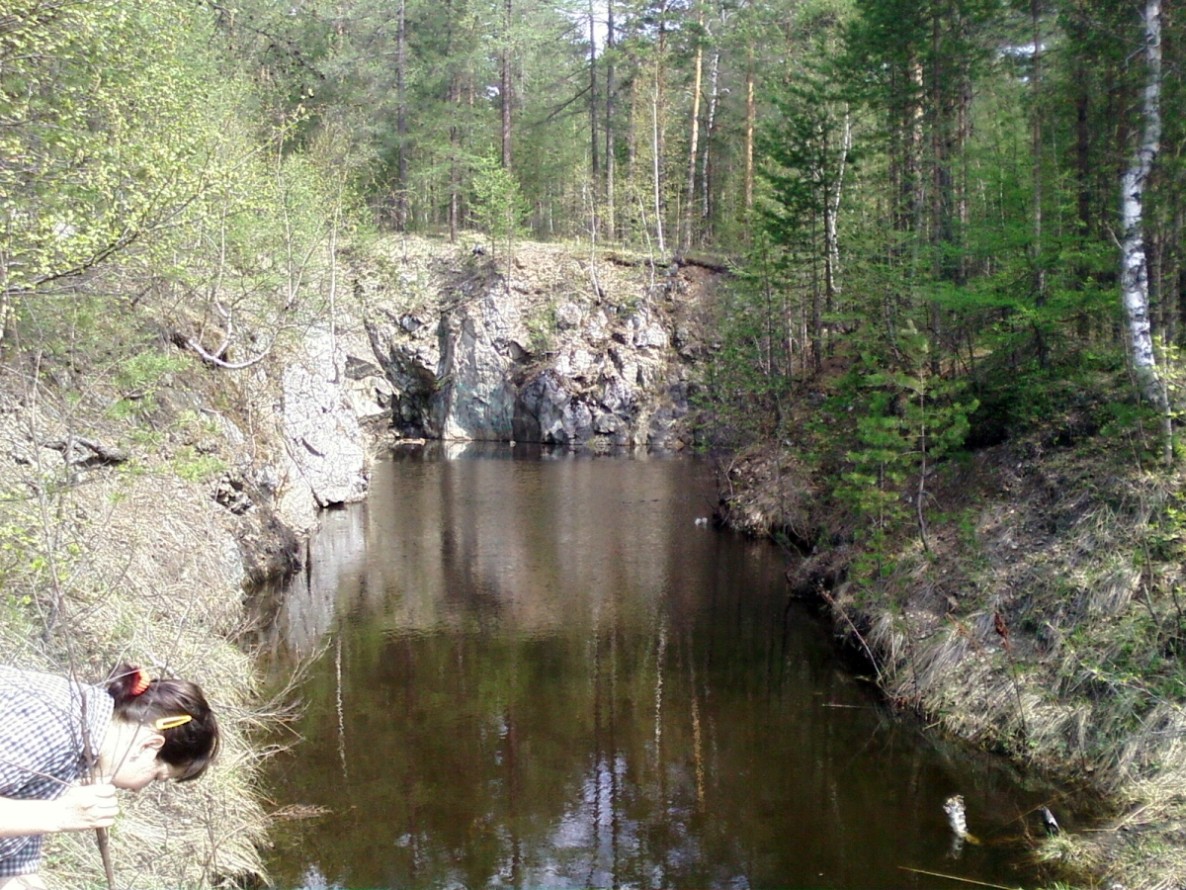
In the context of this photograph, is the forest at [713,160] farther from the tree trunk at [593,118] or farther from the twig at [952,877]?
the twig at [952,877]

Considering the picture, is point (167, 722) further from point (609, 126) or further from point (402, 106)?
point (402, 106)

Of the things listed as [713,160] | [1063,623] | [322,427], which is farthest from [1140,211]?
[713,160]

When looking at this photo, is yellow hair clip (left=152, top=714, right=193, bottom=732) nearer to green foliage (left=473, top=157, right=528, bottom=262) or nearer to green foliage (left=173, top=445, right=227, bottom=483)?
green foliage (left=173, top=445, right=227, bottom=483)

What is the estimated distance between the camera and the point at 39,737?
8.08ft

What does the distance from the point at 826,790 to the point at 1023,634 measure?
3.17 metres

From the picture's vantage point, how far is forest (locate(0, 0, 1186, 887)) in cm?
872

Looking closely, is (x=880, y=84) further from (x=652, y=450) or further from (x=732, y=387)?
(x=652, y=450)

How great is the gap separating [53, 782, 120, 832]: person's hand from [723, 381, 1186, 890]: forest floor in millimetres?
7224

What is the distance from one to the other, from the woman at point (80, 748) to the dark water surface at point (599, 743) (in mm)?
5553

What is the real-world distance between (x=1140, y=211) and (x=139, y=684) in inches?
454

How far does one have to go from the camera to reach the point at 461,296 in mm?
38375

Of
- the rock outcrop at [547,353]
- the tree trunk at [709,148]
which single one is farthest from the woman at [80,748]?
the tree trunk at [709,148]

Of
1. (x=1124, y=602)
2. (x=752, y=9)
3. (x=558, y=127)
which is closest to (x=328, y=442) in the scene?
(x=1124, y=602)

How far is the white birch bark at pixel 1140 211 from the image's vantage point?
404 inches
